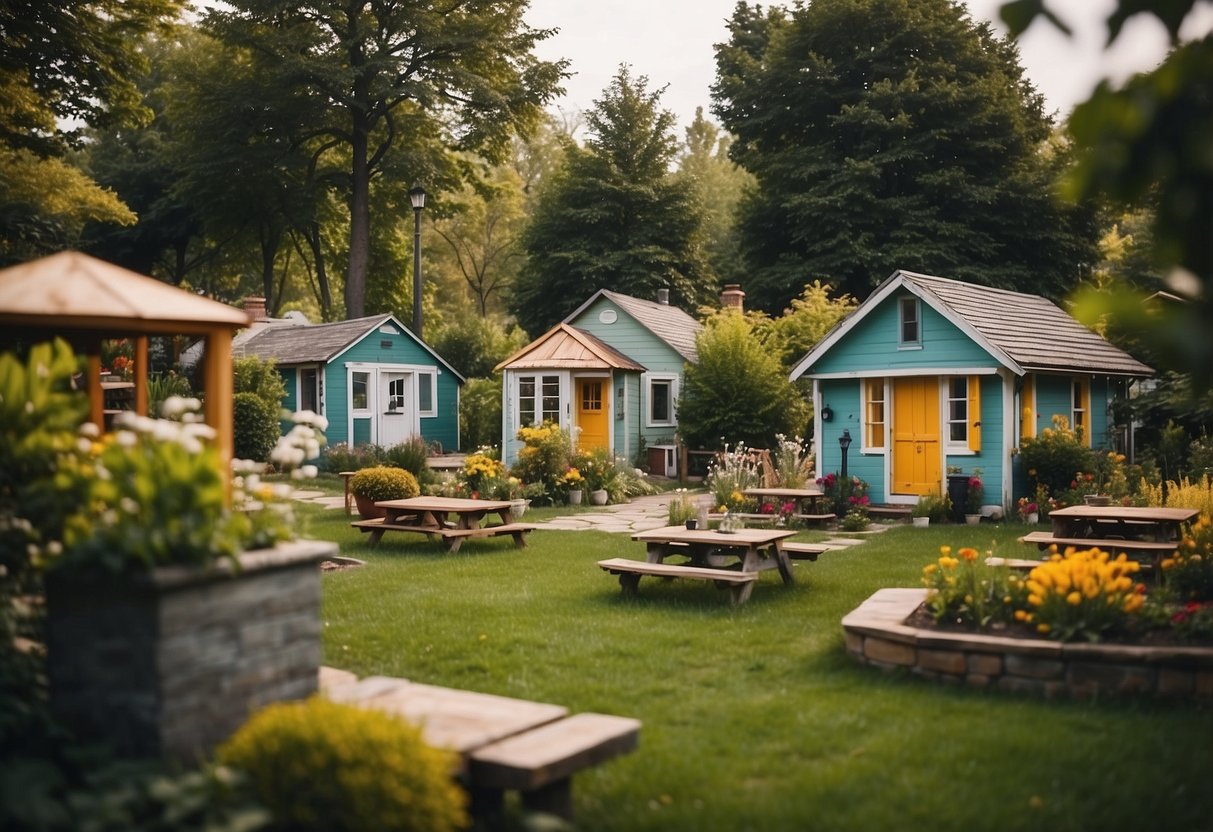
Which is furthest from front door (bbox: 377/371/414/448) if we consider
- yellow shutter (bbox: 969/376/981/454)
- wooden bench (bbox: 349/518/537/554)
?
yellow shutter (bbox: 969/376/981/454)

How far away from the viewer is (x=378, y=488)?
14852mm

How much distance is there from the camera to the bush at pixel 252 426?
69.1 feet

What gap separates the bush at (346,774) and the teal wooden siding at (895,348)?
46.4 feet

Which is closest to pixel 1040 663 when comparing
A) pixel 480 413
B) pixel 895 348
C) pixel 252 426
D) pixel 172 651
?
pixel 172 651

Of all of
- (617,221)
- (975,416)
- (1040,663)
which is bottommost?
(1040,663)

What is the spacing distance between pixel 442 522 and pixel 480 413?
52.1 ft

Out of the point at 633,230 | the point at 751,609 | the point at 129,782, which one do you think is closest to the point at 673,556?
the point at 751,609

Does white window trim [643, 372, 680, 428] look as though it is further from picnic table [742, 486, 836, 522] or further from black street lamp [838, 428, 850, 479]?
picnic table [742, 486, 836, 522]

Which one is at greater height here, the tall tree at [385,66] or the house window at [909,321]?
the tall tree at [385,66]

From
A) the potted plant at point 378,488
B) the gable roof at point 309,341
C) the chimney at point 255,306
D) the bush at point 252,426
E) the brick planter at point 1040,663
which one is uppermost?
the chimney at point 255,306

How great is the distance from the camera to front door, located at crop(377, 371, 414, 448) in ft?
88.1

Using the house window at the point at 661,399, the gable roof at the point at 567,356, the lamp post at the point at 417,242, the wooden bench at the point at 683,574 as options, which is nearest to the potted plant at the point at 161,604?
the wooden bench at the point at 683,574

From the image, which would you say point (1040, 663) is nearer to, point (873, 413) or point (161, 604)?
point (161, 604)

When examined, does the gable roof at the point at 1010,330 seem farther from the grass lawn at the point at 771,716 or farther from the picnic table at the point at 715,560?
the grass lawn at the point at 771,716
